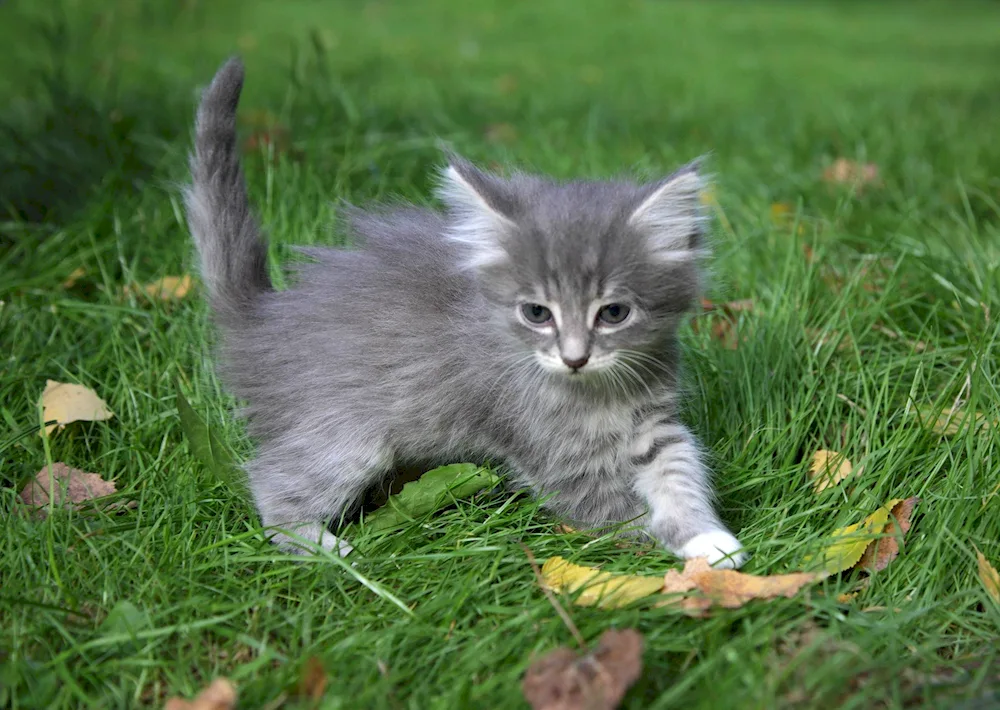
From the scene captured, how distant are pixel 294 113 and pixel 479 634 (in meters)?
3.10

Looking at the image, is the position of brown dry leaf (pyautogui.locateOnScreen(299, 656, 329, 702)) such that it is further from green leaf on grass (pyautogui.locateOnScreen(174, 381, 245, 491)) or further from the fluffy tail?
the fluffy tail

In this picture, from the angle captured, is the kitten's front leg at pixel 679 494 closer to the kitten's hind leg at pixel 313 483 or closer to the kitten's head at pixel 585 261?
the kitten's head at pixel 585 261

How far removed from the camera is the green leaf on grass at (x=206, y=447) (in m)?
2.60

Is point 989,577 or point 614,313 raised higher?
point 614,313

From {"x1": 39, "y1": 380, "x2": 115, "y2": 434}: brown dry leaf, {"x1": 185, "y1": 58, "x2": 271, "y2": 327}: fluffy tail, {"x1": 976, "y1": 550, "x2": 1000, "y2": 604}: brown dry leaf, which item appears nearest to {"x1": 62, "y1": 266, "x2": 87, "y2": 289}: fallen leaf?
{"x1": 39, "y1": 380, "x2": 115, "y2": 434}: brown dry leaf

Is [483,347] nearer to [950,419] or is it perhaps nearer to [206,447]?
[206,447]

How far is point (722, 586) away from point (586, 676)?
46cm

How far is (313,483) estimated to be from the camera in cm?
256

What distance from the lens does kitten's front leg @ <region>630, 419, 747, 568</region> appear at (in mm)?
2340

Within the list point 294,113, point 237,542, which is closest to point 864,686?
point 237,542

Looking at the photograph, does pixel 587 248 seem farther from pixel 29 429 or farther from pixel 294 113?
pixel 294 113

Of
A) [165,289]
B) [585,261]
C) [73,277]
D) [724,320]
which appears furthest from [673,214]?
[73,277]

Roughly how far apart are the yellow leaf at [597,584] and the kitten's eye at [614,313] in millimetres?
562

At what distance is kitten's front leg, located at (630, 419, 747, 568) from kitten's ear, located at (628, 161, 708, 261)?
1.50 feet
